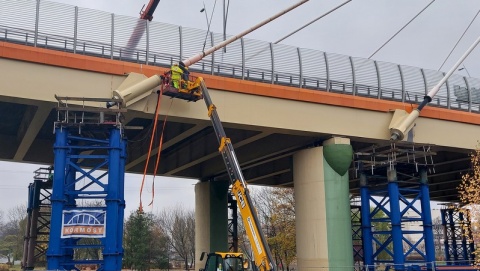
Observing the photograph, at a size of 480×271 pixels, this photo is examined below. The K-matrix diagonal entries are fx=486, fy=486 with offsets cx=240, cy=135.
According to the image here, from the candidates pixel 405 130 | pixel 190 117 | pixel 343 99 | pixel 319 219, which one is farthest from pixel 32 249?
pixel 405 130

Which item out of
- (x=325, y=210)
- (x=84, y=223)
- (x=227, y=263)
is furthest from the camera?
(x=325, y=210)

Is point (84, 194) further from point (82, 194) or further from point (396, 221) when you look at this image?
point (396, 221)

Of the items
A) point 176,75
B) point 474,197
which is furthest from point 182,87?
point 474,197

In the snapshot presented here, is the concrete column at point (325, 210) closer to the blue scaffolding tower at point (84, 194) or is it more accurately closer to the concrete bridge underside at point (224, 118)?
the concrete bridge underside at point (224, 118)

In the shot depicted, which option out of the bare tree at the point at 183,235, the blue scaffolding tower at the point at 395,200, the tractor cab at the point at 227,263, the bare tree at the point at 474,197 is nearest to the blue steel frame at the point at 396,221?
the blue scaffolding tower at the point at 395,200

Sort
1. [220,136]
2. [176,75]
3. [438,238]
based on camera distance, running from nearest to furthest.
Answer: [220,136] < [176,75] < [438,238]

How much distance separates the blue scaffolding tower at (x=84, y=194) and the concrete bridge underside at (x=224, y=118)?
3.84 feet

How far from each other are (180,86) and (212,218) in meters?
20.8

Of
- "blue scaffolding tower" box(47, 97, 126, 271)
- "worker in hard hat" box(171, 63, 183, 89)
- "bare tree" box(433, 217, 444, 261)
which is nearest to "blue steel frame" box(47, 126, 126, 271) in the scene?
"blue scaffolding tower" box(47, 97, 126, 271)

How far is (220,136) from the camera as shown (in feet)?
68.5

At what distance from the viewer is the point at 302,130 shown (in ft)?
90.1

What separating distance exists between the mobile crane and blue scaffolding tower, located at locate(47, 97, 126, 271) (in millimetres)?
1583

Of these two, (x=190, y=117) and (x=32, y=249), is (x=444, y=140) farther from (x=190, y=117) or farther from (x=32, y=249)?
(x=32, y=249)

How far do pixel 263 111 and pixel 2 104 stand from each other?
14.5 metres
